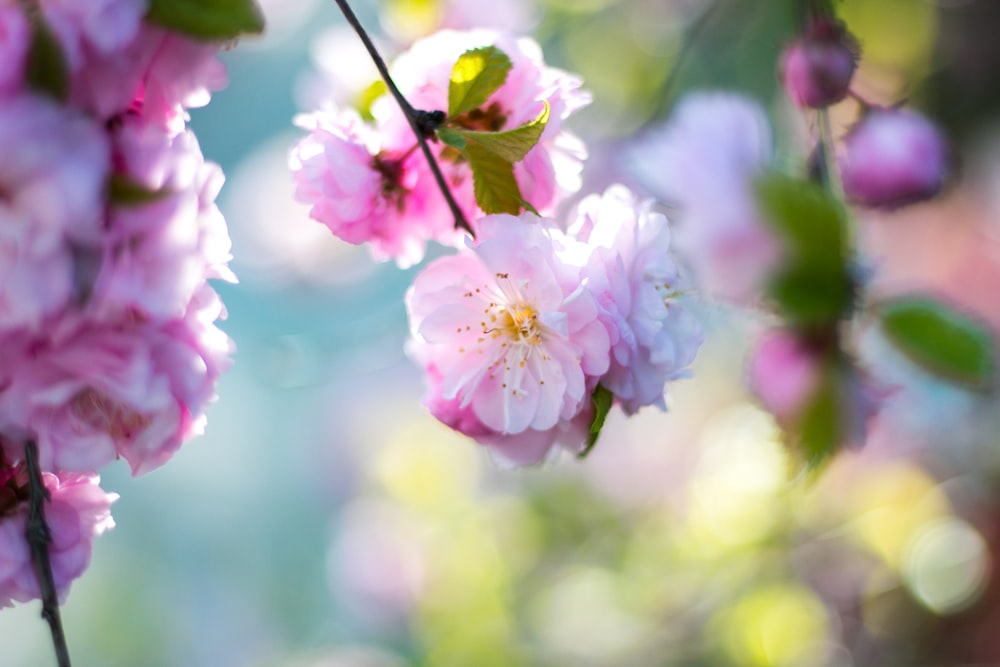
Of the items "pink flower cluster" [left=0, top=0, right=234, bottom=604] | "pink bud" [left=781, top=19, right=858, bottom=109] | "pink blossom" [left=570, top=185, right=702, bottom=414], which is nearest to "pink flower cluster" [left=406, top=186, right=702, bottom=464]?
"pink blossom" [left=570, top=185, right=702, bottom=414]

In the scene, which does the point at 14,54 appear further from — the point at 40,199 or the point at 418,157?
the point at 418,157

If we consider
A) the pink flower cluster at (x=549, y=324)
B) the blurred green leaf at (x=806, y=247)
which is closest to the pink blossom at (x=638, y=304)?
the pink flower cluster at (x=549, y=324)

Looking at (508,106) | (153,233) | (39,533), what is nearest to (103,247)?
(153,233)

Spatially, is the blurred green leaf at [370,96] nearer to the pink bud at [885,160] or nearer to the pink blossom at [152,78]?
the pink blossom at [152,78]

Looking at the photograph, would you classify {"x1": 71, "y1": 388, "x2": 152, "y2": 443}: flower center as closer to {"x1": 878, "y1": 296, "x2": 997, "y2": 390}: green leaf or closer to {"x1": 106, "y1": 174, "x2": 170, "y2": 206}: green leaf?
{"x1": 106, "y1": 174, "x2": 170, "y2": 206}: green leaf

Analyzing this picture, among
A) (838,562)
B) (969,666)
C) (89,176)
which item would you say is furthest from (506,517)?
(89,176)
